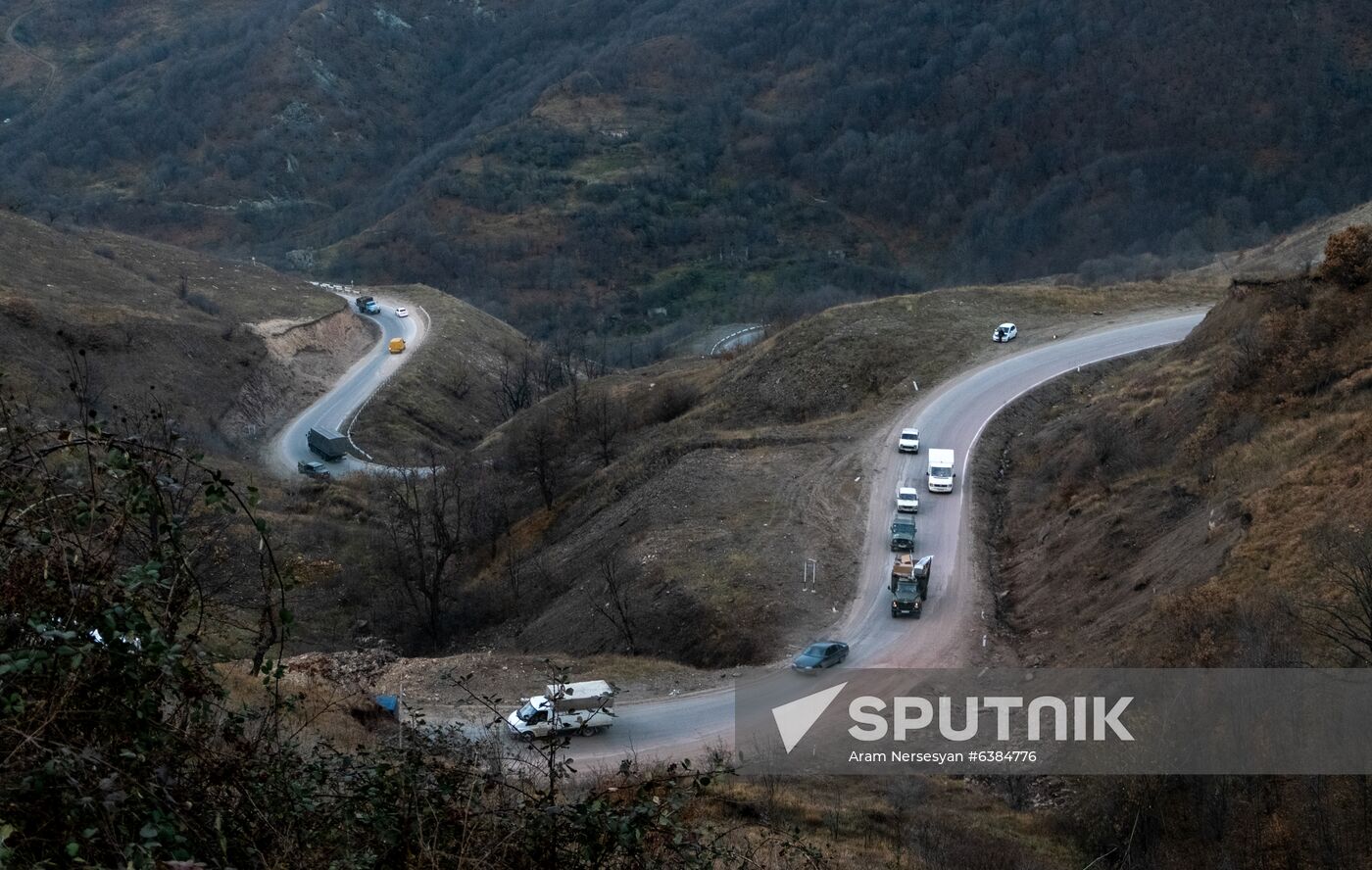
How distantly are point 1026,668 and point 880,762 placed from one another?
4780mm

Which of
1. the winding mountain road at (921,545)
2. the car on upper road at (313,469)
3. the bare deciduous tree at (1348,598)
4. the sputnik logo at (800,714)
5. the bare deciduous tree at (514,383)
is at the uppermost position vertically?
the bare deciduous tree at (1348,598)

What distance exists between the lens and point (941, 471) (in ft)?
107

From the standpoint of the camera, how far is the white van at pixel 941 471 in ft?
106

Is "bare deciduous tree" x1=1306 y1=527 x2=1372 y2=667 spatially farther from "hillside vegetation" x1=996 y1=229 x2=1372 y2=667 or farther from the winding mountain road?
the winding mountain road

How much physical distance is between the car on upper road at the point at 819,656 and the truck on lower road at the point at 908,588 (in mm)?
2644

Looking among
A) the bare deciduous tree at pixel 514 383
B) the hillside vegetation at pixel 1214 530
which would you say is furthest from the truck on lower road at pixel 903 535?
the bare deciduous tree at pixel 514 383

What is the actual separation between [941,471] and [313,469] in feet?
85.5

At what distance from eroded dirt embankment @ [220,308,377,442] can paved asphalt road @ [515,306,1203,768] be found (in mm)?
30061

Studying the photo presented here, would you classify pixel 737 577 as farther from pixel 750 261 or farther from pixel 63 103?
pixel 63 103

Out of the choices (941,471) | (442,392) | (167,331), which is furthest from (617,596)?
(442,392)

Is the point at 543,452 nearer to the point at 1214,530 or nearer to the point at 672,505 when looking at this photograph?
the point at 672,505

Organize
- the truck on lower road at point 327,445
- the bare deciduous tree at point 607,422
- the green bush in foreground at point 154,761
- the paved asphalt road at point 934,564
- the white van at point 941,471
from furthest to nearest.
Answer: the truck on lower road at point 327,445 → the bare deciduous tree at point 607,422 → the white van at point 941,471 → the paved asphalt road at point 934,564 → the green bush in foreground at point 154,761

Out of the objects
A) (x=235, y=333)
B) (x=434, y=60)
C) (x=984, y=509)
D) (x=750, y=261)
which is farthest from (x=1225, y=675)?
(x=434, y=60)

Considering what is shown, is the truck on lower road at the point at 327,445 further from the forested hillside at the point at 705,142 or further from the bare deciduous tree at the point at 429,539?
the forested hillside at the point at 705,142
